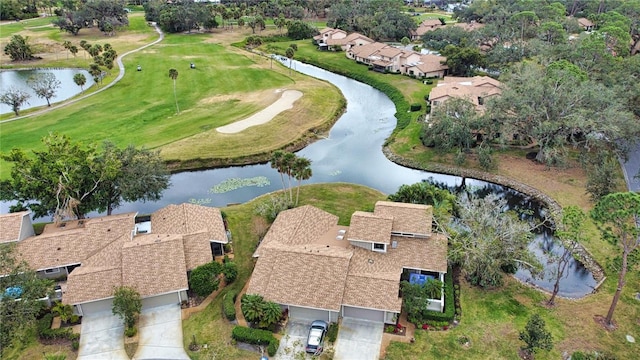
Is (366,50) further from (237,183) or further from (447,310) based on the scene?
(447,310)

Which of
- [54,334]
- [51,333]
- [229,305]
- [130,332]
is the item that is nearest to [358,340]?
[229,305]

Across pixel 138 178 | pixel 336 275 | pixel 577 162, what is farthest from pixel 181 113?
pixel 577 162

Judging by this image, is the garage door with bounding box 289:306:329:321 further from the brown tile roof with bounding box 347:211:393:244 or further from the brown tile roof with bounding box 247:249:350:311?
the brown tile roof with bounding box 347:211:393:244

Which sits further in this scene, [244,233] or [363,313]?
[244,233]

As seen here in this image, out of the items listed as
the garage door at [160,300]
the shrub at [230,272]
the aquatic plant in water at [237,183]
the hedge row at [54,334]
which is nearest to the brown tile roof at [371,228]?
the shrub at [230,272]

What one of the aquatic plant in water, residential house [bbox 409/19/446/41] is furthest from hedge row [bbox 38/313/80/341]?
residential house [bbox 409/19/446/41]

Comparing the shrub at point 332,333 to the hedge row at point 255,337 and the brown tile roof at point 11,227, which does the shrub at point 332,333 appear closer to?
the hedge row at point 255,337

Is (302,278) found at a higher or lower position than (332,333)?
higher
